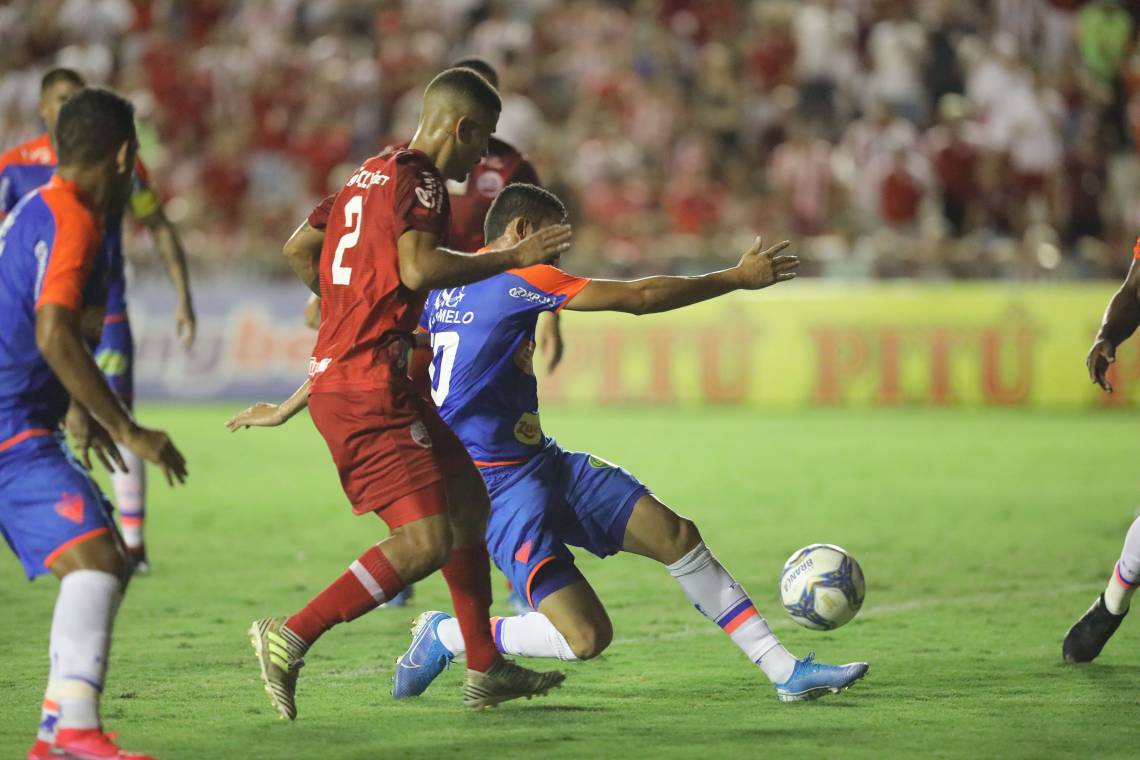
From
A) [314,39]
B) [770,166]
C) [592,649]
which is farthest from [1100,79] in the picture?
[592,649]

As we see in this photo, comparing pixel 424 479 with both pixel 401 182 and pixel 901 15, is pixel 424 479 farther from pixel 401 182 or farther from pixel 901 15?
pixel 901 15

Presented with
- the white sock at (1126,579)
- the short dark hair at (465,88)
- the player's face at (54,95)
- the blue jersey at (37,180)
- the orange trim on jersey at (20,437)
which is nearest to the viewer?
the orange trim on jersey at (20,437)

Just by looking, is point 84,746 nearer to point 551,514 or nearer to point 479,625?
point 479,625

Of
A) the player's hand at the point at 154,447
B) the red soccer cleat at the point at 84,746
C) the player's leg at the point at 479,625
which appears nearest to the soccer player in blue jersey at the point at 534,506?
the player's leg at the point at 479,625

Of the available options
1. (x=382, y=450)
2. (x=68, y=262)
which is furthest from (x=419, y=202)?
(x=68, y=262)

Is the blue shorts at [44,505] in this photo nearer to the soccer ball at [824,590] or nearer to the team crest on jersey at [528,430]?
the team crest on jersey at [528,430]

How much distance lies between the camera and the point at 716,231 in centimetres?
2033

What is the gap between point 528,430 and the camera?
6.52m

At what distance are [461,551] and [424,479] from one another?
1.69ft

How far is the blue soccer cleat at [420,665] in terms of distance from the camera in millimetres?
6363

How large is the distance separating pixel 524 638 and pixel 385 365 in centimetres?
131

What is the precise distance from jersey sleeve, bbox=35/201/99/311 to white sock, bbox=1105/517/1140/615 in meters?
4.24

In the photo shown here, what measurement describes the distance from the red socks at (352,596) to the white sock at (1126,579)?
303 cm

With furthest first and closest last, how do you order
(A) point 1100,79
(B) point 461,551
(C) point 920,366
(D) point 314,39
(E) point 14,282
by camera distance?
(D) point 314,39 < (A) point 1100,79 < (C) point 920,366 < (B) point 461,551 < (E) point 14,282
